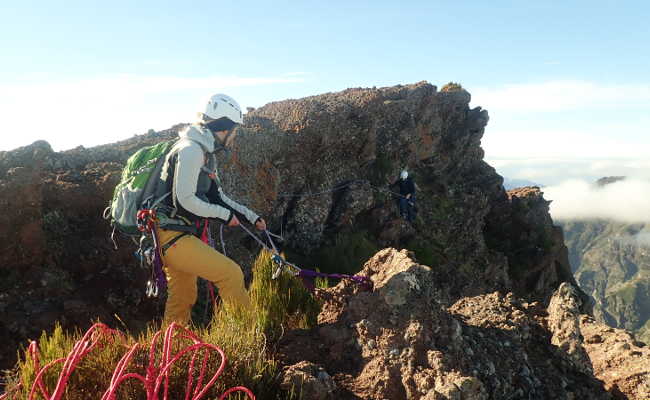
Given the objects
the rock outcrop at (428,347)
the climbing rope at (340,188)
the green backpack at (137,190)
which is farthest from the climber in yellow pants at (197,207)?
the climbing rope at (340,188)

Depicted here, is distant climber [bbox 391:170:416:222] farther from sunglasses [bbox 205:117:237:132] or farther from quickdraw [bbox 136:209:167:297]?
quickdraw [bbox 136:209:167:297]

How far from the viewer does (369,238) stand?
14.6m

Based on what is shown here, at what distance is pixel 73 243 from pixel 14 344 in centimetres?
238

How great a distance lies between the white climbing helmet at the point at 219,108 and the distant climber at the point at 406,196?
12.4m

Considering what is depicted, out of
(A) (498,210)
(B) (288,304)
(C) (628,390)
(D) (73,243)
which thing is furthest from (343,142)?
(A) (498,210)

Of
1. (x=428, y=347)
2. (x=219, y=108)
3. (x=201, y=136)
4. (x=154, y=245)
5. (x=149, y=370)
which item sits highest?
(x=219, y=108)

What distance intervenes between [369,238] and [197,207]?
36.4 ft

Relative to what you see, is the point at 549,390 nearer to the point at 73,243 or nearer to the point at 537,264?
the point at 73,243

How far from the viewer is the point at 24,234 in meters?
7.70

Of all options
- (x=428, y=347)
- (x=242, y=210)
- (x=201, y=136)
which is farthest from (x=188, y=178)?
(x=428, y=347)

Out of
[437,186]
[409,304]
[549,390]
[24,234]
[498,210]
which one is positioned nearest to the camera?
[549,390]

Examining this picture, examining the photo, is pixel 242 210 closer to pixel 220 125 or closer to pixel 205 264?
pixel 205 264

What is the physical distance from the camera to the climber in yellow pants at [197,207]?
3945 millimetres

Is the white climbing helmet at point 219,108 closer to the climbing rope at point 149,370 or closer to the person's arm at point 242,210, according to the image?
the person's arm at point 242,210
